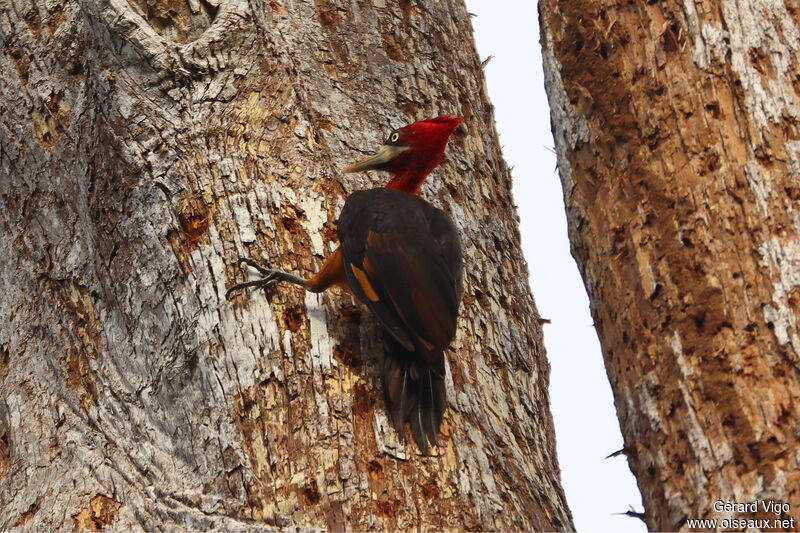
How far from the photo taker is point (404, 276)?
3.25 m

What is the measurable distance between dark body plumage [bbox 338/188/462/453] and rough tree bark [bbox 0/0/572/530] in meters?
0.08

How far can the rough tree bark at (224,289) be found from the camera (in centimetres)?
283

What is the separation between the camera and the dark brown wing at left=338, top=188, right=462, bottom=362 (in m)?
3.06

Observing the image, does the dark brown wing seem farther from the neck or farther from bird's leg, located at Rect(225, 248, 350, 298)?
the neck

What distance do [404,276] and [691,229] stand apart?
1.06 meters

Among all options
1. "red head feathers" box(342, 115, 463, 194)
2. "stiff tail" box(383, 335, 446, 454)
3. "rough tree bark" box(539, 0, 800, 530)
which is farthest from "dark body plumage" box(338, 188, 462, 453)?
"rough tree bark" box(539, 0, 800, 530)

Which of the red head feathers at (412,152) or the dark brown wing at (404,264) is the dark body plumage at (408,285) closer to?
the dark brown wing at (404,264)

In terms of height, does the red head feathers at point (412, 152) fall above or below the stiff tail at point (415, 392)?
above

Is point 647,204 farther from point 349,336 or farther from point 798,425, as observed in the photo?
point 349,336

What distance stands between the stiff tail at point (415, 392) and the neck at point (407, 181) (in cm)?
76

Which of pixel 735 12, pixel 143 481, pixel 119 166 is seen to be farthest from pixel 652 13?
pixel 143 481

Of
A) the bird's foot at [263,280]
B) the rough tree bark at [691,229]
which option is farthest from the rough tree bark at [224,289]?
the rough tree bark at [691,229]

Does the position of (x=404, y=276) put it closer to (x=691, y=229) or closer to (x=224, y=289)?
(x=224, y=289)

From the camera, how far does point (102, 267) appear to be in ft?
11.1
